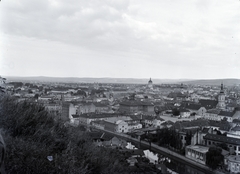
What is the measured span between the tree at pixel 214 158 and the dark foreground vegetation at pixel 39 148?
24.1ft

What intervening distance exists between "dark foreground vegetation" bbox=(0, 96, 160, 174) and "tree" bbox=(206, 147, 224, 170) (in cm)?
733

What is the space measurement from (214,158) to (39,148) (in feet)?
28.4

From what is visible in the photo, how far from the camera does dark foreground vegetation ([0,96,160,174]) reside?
259 cm

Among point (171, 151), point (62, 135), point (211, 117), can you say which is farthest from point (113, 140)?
point (211, 117)

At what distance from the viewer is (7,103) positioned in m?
3.93

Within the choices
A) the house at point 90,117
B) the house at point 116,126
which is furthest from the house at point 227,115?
the house at point 90,117

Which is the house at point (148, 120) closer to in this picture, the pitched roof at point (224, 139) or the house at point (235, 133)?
the house at point (235, 133)

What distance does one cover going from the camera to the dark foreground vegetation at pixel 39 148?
2592 mm

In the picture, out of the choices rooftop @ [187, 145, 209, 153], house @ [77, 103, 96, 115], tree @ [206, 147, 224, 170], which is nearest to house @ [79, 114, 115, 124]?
house @ [77, 103, 96, 115]

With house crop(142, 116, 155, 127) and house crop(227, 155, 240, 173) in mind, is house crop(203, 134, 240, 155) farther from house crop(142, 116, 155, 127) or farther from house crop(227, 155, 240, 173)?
house crop(142, 116, 155, 127)

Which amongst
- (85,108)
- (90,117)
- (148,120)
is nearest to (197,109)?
(148,120)

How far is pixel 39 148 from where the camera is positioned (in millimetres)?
2934

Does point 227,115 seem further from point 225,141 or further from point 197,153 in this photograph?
A: point 197,153

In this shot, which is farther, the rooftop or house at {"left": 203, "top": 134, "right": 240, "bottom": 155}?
house at {"left": 203, "top": 134, "right": 240, "bottom": 155}
